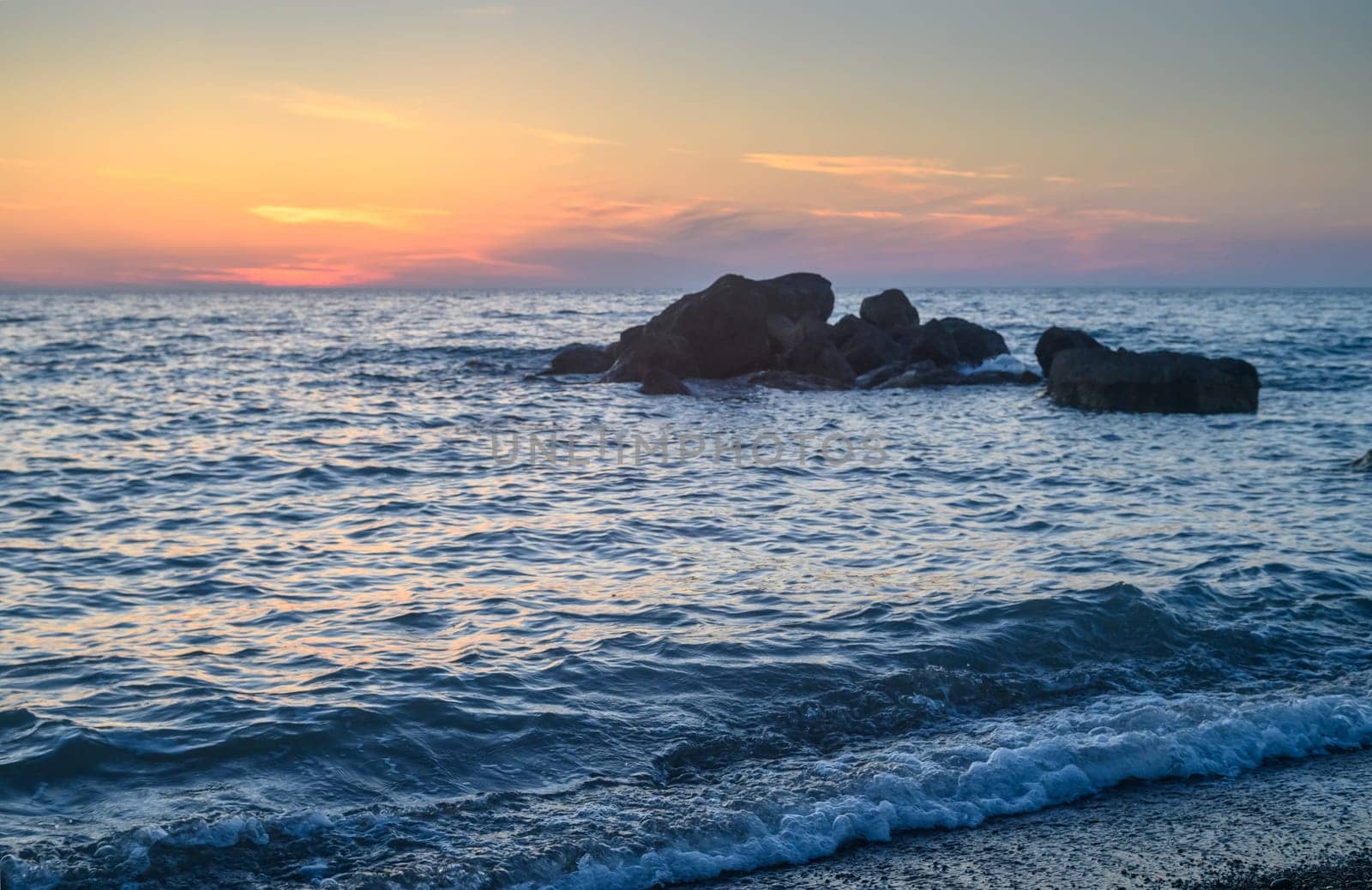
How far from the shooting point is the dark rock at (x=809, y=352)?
2680cm

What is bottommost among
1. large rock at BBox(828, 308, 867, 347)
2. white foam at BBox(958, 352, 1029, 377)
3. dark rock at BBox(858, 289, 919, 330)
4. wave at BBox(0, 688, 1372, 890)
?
wave at BBox(0, 688, 1372, 890)

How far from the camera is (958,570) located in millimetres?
9219

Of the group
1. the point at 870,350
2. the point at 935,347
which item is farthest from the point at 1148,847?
the point at 935,347

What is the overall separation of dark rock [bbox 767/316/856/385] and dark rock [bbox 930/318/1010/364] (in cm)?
377

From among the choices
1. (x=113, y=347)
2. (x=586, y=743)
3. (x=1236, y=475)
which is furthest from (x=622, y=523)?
(x=113, y=347)

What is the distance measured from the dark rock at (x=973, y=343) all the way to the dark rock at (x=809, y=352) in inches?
148

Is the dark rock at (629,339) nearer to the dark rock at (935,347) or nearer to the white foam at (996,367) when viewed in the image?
the dark rock at (935,347)

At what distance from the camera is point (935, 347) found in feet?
92.6

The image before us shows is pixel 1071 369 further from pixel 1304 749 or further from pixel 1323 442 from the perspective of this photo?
pixel 1304 749

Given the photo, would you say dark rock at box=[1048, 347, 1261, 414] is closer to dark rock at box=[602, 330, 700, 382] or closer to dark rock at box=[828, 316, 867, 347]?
dark rock at box=[828, 316, 867, 347]

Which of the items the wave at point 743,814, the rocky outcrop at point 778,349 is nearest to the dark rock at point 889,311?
the rocky outcrop at point 778,349

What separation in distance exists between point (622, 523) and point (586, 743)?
→ 5.44m

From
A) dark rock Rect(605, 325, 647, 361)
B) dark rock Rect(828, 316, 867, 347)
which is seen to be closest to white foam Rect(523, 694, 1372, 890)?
dark rock Rect(605, 325, 647, 361)

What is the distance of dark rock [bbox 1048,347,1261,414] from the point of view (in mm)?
20297
